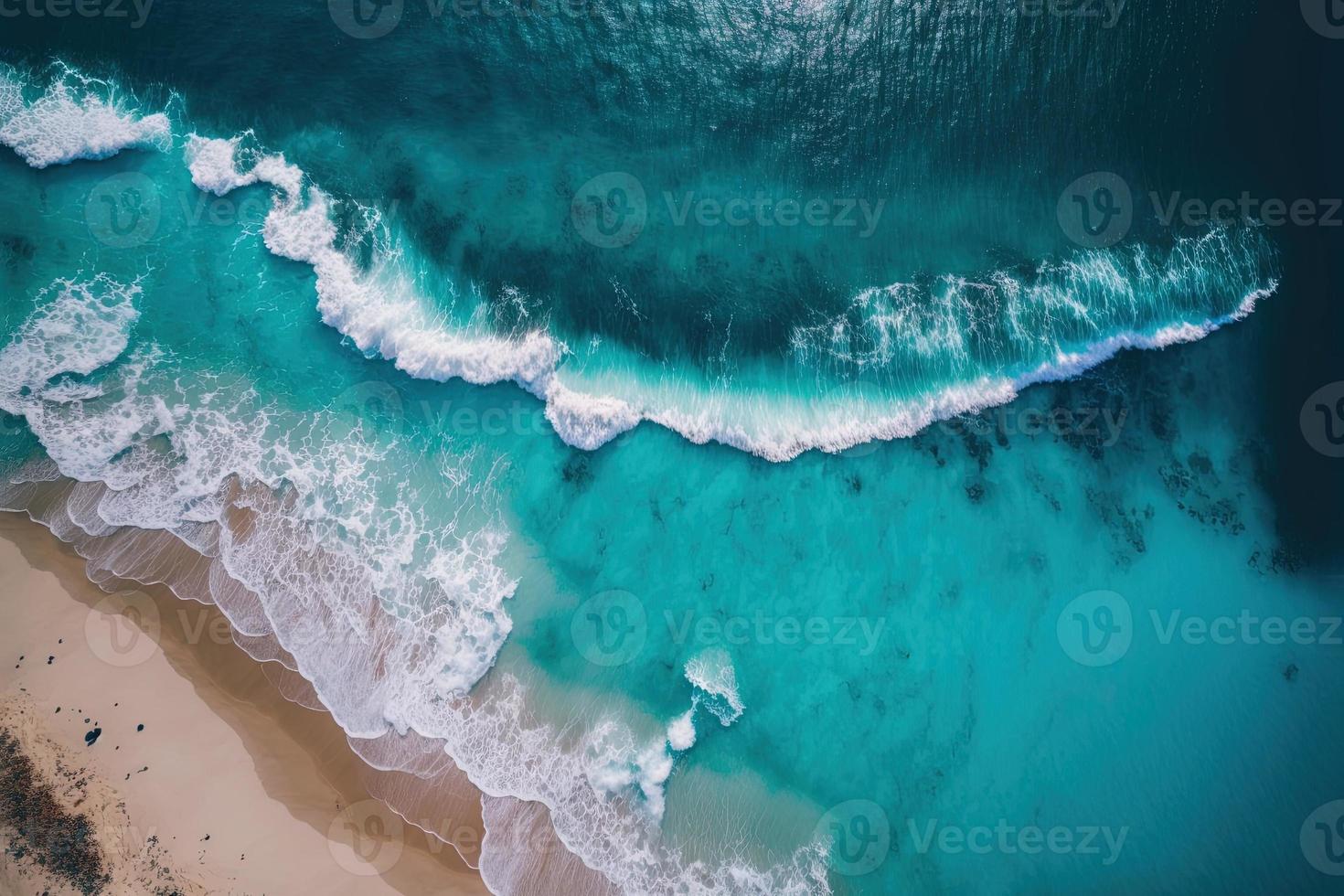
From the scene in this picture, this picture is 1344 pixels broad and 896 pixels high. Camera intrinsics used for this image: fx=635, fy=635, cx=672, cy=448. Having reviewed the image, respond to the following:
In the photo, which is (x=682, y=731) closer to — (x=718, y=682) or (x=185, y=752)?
(x=718, y=682)

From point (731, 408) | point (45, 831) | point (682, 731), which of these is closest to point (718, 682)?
point (682, 731)

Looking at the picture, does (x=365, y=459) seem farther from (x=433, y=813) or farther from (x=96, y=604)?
(x=433, y=813)

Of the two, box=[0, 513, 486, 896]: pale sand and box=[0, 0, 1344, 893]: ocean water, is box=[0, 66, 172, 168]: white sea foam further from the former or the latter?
box=[0, 513, 486, 896]: pale sand

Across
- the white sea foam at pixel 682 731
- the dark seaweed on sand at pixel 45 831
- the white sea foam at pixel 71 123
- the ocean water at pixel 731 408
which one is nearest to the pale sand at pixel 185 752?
the dark seaweed on sand at pixel 45 831

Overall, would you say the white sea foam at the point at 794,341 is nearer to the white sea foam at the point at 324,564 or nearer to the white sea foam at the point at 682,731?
the white sea foam at the point at 324,564

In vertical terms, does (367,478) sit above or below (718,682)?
above

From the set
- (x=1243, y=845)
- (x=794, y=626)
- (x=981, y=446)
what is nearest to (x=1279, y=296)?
(x=981, y=446)
